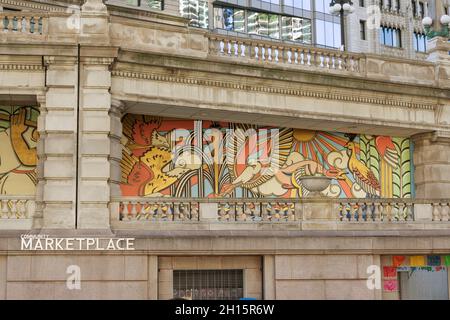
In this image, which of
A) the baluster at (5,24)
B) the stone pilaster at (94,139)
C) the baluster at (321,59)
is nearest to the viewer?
the stone pilaster at (94,139)

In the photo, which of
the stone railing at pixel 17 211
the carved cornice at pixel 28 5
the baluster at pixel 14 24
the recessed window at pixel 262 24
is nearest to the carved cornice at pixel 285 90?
the baluster at pixel 14 24

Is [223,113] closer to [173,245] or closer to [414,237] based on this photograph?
[173,245]

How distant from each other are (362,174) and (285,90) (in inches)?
163

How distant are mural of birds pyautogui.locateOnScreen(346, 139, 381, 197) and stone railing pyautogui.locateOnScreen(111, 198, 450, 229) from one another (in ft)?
8.66

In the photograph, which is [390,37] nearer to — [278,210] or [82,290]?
[278,210]

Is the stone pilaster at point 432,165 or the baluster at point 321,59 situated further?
the stone pilaster at point 432,165

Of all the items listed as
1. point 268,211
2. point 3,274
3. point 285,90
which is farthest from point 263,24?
point 3,274

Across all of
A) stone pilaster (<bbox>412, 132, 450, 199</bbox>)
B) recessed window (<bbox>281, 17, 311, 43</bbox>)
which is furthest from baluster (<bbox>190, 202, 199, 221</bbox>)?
recessed window (<bbox>281, 17, 311, 43</bbox>)

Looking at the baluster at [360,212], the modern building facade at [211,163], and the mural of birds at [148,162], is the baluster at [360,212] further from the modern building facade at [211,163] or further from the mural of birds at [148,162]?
the mural of birds at [148,162]

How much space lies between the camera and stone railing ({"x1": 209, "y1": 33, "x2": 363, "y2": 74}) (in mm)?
20234

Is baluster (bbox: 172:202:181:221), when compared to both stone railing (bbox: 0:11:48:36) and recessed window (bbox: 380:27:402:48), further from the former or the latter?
recessed window (bbox: 380:27:402:48)

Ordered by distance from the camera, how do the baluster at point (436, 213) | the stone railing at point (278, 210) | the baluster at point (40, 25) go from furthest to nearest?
1. the baluster at point (436, 213)
2. the baluster at point (40, 25)
3. the stone railing at point (278, 210)

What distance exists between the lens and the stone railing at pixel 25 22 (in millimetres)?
18297

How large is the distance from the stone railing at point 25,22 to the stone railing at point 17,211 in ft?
Result: 13.2
